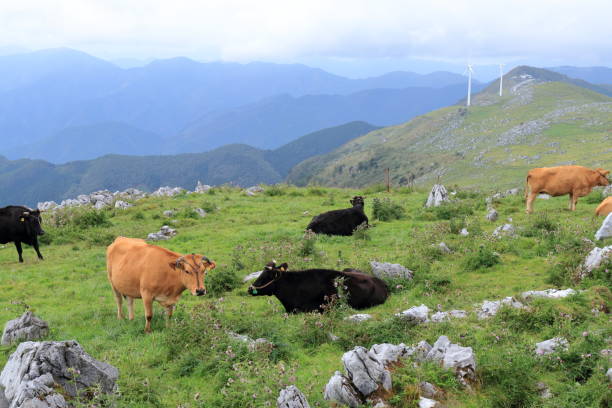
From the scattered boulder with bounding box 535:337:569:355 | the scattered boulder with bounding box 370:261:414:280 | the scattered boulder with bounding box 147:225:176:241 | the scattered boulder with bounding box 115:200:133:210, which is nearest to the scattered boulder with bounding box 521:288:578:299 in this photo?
the scattered boulder with bounding box 535:337:569:355

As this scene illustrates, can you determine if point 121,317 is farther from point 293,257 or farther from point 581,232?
point 581,232

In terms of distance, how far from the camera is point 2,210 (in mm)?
18734

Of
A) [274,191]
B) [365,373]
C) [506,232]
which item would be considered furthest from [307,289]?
[274,191]

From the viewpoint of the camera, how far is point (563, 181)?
18562 millimetres

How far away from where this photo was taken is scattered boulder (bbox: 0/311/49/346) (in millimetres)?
9164

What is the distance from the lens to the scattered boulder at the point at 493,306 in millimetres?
9492

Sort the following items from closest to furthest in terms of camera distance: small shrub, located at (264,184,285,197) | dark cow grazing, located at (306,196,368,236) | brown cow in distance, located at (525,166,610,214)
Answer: brown cow in distance, located at (525,166,610,214) < dark cow grazing, located at (306,196,368,236) < small shrub, located at (264,184,285,197)

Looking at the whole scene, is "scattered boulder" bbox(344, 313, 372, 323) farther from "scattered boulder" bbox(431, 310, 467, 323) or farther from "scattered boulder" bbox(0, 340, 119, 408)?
"scattered boulder" bbox(0, 340, 119, 408)

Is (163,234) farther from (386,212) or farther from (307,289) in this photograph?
(307,289)

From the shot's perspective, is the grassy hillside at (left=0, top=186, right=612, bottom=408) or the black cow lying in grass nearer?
the grassy hillside at (left=0, top=186, right=612, bottom=408)

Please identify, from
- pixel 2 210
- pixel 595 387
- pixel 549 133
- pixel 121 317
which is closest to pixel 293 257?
pixel 121 317

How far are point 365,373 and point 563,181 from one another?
15.4 metres

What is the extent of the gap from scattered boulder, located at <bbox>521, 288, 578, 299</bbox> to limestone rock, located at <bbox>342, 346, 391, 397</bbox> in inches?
186

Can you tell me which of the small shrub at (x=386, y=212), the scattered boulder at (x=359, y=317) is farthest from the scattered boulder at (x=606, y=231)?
the small shrub at (x=386, y=212)
